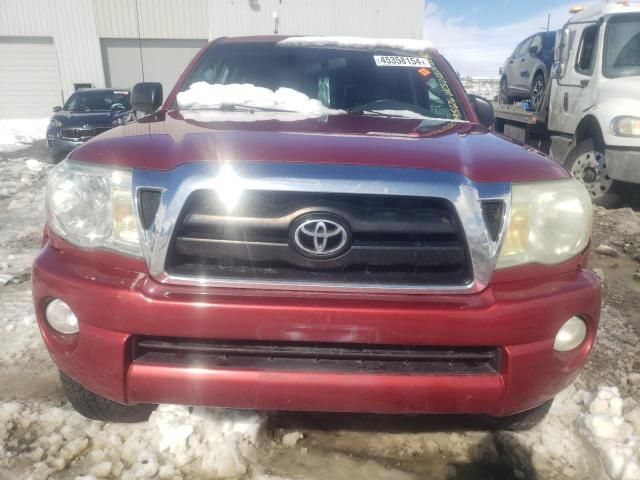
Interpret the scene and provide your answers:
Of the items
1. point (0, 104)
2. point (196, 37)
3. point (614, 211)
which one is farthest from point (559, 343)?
point (0, 104)

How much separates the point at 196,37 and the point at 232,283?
2232 cm

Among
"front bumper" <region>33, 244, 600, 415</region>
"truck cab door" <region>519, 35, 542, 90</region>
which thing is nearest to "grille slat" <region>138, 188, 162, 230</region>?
"front bumper" <region>33, 244, 600, 415</region>

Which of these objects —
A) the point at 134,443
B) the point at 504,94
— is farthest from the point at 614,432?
the point at 504,94

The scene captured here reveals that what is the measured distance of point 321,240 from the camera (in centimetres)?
173

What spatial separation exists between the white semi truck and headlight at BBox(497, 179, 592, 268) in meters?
4.37

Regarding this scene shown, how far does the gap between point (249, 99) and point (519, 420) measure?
81.3 inches

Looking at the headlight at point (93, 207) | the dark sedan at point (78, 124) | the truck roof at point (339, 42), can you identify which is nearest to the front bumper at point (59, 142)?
the dark sedan at point (78, 124)

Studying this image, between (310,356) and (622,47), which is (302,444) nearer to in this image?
(310,356)

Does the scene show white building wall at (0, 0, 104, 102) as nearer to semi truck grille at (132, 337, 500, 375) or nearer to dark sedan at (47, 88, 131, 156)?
dark sedan at (47, 88, 131, 156)

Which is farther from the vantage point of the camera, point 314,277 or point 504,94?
point 504,94

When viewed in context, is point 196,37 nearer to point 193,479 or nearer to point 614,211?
point 614,211

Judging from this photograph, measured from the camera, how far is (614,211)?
6387 mm

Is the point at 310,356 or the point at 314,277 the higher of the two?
the point at 314,277

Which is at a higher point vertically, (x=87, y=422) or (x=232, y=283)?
(x=232, y=283)
